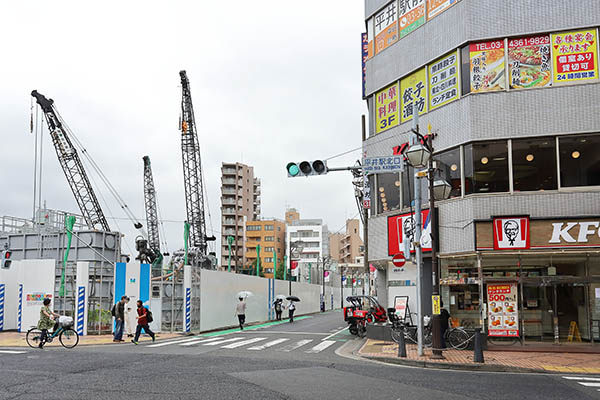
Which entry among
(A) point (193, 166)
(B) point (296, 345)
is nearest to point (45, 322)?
(B) point (296, 345)

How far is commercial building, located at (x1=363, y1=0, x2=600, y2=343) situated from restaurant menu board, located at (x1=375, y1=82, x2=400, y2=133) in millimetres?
2653

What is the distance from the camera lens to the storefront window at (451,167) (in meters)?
19.0

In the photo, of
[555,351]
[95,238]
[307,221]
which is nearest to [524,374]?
[555,351]

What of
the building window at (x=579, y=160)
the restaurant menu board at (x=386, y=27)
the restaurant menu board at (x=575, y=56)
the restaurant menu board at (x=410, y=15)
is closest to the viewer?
the building window at (x=579, y=160)

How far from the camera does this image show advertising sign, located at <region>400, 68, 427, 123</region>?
2080 cm

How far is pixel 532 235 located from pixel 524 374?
18.8ft

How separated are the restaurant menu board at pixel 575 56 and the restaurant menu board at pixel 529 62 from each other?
0.79 feet

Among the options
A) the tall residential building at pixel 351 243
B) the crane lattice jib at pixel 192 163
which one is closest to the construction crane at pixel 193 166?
the crane lattice jib at pixel 192 163

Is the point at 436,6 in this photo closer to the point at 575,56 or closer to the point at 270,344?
the point at 575,56

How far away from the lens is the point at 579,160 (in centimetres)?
1759

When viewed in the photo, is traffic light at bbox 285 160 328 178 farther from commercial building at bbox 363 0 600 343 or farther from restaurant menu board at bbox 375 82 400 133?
restaurant menu board at bbox 375 82 400 133

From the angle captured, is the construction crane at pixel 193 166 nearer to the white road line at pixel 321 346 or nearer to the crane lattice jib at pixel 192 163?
the crane lattice jib at pixel 192 163

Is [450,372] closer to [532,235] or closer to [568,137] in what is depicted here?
[532,235]

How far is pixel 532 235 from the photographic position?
1756 cm
